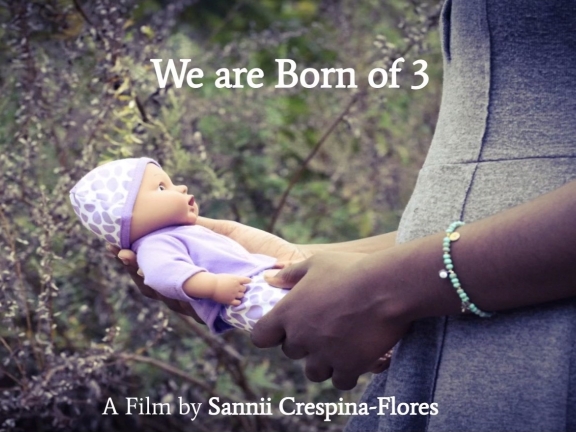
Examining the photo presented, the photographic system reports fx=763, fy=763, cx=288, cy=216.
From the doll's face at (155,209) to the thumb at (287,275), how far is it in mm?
229

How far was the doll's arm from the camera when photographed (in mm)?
1356

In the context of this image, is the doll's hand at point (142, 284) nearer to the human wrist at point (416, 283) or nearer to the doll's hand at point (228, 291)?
the doll's hand at point (228, 291)

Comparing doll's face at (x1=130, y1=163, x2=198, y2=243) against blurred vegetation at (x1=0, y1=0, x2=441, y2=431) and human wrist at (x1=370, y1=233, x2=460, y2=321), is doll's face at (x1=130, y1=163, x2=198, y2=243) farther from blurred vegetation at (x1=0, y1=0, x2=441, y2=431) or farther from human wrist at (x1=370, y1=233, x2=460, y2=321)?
human wrist at (x1=370, y1=233, x2=460, y2=321)

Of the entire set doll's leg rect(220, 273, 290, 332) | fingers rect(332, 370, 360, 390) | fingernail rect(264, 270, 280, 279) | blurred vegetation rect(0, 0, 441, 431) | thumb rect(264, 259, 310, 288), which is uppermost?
thumb rect(264, 259, 310, 288)

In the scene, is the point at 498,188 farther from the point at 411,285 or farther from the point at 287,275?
the point at 287,275

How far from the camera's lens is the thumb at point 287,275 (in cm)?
125

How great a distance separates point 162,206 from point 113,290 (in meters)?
1.31

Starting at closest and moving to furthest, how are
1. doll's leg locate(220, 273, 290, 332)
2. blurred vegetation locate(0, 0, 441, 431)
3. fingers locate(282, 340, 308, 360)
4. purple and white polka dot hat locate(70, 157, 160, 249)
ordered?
fingers locate(282, 340, 308, 360)
doll's leg locate(220, 273, 290, 332)
purple and white polka dot hat locate(70, 157, 160, 249)
blurred vegetation locate(0, 0, 441, 431)

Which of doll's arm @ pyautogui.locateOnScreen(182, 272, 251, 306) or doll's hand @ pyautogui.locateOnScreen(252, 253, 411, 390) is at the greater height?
doll's hand @ pyautogui.locateOnScreen(252, 253, 411, 390)

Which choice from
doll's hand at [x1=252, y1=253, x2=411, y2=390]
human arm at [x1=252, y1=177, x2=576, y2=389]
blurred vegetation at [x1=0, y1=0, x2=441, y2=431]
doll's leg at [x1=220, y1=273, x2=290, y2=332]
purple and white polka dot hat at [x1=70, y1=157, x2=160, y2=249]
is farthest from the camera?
blurred vegetation at [x1=0, y1=0, x2=441, y2=431]

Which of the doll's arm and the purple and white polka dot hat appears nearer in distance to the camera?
A: the doll's arm

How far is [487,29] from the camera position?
115 centimetres

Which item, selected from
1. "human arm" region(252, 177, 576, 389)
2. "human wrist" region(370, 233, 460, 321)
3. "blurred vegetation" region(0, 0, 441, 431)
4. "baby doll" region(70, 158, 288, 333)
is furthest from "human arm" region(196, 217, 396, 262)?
"blurred vegetation" region(0, 0, 441, 431)

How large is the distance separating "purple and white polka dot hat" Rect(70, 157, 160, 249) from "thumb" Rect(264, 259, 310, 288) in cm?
30
